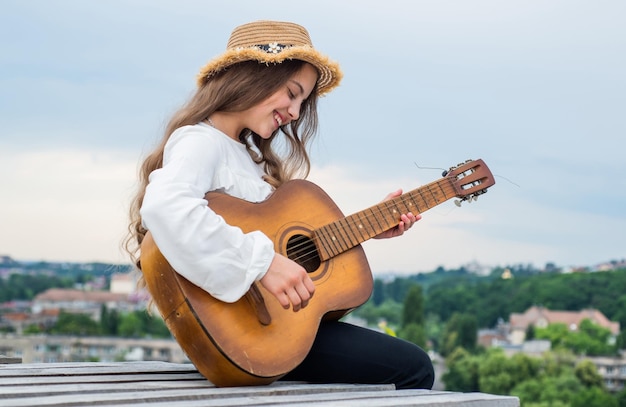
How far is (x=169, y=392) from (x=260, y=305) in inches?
13.5

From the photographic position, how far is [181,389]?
87.3 inches

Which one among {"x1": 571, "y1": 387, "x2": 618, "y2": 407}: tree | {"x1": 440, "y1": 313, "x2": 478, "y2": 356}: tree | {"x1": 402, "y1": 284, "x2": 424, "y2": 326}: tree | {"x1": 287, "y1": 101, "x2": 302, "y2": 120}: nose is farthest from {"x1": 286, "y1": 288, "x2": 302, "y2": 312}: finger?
{"x1": 440, "y1": 313, "x2": 478, "y2": 356}: tree

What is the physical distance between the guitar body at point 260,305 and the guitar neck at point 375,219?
0.03m

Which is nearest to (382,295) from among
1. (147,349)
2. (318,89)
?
(147,349)

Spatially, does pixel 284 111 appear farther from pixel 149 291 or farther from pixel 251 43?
pixel 149 291

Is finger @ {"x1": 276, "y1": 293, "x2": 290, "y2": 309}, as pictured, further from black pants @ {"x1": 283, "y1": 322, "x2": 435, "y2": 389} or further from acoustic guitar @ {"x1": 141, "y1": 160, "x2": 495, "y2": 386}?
black pants @ {"x1": 283, "y1": 322, "x2": 435, "y2": 389}

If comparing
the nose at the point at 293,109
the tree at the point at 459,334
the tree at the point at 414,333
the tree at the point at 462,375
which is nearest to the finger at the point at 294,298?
the nose at the point at 293,109

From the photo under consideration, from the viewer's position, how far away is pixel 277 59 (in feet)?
8.75

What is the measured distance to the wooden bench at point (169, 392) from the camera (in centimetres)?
197

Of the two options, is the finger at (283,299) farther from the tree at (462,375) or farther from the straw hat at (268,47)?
the tree at (462,375)

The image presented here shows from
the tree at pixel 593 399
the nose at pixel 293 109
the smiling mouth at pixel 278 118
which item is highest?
the nose at pixel 293 109

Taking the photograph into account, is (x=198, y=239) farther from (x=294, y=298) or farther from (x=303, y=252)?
(x=303, y=252)

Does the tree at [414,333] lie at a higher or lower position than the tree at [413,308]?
lower

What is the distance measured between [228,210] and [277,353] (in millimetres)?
429
